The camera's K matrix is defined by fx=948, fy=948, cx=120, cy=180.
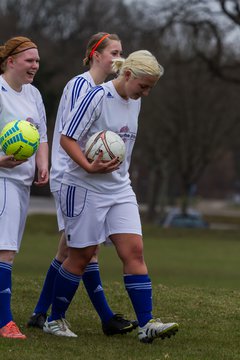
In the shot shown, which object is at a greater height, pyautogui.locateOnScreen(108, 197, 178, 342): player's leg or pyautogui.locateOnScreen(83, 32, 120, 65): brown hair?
pyautogui.locateOnScreen(83, 32, 120, 65): brown hair

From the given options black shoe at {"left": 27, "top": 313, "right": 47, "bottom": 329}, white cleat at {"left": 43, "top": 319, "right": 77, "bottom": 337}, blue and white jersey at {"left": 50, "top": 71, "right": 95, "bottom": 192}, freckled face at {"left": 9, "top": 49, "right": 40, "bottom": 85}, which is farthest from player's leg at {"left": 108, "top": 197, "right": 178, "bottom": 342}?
freckled face at {"left": 9, "top": 49, "right": 40, "bottom": 85}

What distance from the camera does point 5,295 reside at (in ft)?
23.6

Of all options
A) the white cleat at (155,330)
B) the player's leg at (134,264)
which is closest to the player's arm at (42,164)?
the player's leg at (134,264)

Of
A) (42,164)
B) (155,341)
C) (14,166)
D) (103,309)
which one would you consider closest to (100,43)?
(42,164)

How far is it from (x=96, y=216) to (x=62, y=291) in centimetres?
70

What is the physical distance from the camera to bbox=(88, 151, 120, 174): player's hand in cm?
690

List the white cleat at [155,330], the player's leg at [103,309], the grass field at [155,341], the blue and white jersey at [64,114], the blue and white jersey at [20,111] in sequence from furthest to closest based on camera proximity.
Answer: the blue and white jersey at [64,114] < the player's leg at [103,309] < the blue and white jersey at [20,111] < the white cleat at [155,330] < the grass field at [155,341]

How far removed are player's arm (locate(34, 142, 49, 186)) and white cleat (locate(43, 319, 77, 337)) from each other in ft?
3.59

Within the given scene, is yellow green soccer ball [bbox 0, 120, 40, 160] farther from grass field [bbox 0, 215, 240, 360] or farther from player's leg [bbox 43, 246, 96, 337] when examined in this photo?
grass field [bbox 0, 215, 240, 360]

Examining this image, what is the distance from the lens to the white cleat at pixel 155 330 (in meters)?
6.72

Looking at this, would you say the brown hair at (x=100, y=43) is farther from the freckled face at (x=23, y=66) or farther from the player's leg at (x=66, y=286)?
the player's leg at (x=66, y=286)

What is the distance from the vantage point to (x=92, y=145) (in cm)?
698

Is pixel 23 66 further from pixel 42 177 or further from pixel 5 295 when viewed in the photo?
pixel 5 295

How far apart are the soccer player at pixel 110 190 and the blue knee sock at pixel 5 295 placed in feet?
1.39
